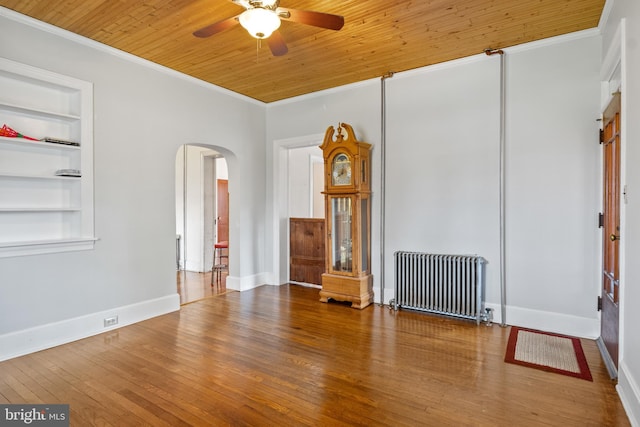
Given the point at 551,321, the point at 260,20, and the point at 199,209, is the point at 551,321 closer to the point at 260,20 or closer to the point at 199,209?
the point at 260,20

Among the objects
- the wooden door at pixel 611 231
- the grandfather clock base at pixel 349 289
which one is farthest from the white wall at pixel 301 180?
the wooden door at pixel 611 231

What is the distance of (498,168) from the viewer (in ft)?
12.3

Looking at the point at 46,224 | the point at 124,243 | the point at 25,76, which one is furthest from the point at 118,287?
the point at 25,76

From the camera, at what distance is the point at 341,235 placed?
4.55 metres

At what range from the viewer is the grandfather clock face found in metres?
4.42

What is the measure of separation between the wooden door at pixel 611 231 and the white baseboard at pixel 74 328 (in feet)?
14.0

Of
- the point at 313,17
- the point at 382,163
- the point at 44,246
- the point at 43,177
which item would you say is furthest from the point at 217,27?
the point at 382,163

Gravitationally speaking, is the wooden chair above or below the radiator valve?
above

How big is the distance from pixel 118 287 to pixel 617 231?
14.9 feet

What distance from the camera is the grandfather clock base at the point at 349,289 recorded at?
4301 mm

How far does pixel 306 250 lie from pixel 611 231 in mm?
3786

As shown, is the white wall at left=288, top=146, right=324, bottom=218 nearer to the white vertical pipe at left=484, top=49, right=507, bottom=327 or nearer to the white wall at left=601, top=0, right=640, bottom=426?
the white vertical pipe at left=484, top=49, right=507, bottom=327

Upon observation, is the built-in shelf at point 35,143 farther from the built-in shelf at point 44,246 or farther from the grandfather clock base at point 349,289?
the grandfather clock base at point 349,289

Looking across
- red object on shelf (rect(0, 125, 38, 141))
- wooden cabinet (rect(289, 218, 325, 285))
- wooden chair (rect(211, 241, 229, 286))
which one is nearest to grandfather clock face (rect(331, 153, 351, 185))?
wooden cabinet (rect(289, 218, 325, 285))
